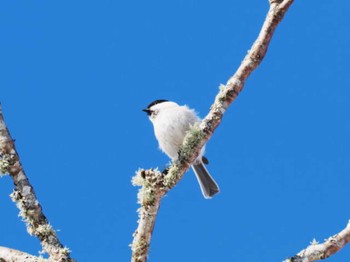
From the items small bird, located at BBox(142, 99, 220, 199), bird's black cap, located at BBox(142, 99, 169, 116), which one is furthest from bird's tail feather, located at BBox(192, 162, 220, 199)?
bird's black cap, located at BBox(142, 99, 169, 116)

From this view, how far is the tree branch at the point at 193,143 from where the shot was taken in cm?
405

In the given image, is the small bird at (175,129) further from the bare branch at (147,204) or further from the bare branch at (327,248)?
the bare branch at (327,248)

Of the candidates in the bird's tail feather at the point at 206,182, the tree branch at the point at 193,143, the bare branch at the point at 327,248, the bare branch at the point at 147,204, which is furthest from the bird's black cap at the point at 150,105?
the bare branch at the point at 327,248

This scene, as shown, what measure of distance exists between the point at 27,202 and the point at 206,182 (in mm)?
3472

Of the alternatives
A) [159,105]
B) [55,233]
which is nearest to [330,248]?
[55,233]

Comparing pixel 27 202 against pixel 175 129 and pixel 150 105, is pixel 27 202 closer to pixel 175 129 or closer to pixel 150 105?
pixel 175 129

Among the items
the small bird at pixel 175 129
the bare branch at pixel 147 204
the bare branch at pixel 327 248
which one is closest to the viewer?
the bare branch at pixel 327 248

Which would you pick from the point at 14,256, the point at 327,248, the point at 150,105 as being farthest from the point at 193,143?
the point at 150,105

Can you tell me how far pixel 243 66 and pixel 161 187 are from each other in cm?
94

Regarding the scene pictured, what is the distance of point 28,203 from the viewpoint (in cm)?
416

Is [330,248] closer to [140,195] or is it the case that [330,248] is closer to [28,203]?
[140,195]

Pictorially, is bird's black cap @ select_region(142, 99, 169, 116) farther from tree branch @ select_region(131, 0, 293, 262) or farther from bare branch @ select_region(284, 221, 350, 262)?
bare branch @ select_region(284, 221, 350, 262)

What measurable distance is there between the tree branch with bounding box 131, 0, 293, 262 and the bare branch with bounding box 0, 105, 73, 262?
485 millimetres

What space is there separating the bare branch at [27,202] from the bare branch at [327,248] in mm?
1379
